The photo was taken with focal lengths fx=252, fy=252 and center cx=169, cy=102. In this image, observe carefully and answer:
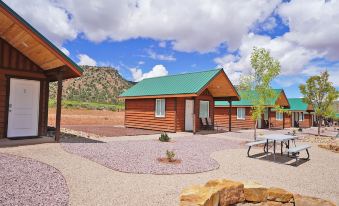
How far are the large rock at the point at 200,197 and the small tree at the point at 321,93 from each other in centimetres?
2251

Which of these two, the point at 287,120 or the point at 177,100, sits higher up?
the point at 177,100

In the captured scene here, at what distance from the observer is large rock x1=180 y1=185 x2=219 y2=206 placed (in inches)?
152

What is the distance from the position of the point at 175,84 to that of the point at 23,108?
37.5ft

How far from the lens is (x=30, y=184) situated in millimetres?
5234

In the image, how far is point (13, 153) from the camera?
789 cm

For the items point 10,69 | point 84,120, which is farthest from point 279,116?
point 10,69

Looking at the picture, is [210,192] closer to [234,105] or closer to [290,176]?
[290,176]

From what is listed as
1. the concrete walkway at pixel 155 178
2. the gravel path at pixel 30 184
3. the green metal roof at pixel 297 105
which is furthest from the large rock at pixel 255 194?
the green metal roof at pixel 297 105

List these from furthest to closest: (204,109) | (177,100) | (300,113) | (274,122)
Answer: (300,113)
(274,122)
(204,109)
(177,100)

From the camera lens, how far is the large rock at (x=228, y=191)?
454 centimetres

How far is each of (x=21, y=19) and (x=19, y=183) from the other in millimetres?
5820

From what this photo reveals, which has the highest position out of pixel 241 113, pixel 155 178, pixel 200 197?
pixel 241 113

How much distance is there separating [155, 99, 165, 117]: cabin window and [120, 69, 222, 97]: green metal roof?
0.66 meters

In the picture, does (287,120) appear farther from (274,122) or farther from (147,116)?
(147,116)
